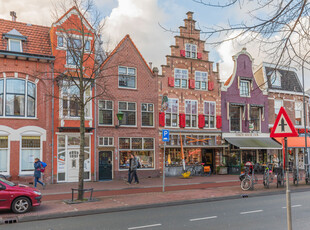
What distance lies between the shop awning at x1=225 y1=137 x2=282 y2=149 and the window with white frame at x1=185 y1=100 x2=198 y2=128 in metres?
3.44

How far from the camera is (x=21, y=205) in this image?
10.5 metres

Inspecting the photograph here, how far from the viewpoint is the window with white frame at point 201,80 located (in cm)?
2671

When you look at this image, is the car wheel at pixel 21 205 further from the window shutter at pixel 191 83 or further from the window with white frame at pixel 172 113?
the window shutter at pixel 191 83

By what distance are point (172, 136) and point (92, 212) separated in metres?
14.4

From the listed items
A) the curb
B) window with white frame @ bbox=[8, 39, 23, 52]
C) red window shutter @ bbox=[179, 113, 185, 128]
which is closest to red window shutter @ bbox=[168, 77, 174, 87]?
red window shutter @ bbox=[179, 113, 185, 128]

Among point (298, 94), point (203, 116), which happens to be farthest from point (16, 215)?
point (298, 94)

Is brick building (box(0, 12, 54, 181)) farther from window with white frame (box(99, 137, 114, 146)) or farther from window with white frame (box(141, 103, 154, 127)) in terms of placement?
window with white frame (box(141, 103, 154, 127))

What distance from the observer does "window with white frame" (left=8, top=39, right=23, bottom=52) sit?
784 inches

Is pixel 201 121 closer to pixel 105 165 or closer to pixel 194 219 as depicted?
pixel 105 165

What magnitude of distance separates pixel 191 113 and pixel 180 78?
3095 mm

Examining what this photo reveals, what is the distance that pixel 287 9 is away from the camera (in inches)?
203

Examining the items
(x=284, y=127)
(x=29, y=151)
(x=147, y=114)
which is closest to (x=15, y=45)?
(x=29, y=151)

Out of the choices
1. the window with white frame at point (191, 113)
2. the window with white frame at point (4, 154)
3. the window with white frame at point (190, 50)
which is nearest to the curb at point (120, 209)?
the window with white frame at point (4, 154)

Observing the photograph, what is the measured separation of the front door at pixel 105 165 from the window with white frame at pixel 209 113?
9.16 metres
